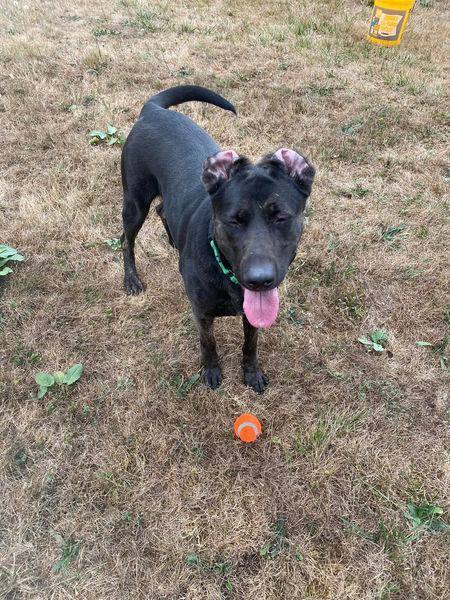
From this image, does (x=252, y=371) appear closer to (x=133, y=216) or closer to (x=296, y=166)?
(x=296, y=166)

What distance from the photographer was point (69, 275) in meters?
3.88

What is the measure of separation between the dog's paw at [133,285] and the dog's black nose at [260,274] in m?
1.86

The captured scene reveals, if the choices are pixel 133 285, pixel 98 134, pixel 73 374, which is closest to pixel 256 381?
pixel 73 374

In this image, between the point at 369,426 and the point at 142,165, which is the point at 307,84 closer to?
the point at 142,165

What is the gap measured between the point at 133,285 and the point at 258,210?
184cm

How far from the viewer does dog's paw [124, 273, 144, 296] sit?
12.3 ft

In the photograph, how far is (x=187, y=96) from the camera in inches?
143

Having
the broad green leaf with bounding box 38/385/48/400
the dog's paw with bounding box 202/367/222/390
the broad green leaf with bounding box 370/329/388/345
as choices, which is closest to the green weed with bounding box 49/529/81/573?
the broad green leaf with bounding box 38/385/48/400

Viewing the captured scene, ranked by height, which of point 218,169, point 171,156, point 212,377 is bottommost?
point 212,377

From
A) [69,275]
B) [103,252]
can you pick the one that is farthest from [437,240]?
[69,275]

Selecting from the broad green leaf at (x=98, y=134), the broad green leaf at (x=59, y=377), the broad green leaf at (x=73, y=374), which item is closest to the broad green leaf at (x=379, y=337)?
the broad green leaf at (x=73, y=374)

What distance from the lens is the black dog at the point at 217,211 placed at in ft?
7.23

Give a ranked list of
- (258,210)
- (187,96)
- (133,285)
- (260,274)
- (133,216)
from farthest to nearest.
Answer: (133,285)
(187,96)
(133,216)
(258,210)
(260,274)

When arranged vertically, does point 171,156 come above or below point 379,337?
above
